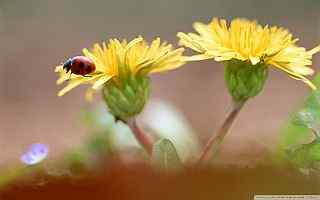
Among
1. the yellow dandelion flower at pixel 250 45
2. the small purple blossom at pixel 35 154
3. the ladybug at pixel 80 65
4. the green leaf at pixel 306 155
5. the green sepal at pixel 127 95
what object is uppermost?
the yellow dandelion flower at pixel 250 45

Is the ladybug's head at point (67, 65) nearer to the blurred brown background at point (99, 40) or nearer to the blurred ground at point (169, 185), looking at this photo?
the blurred brown background at point (99, 40)

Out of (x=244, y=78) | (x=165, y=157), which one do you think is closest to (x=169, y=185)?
(x=165, y=157)

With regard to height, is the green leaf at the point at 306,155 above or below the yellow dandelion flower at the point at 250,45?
below

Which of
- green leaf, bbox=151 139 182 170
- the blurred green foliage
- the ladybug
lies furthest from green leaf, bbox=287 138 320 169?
the ladybug

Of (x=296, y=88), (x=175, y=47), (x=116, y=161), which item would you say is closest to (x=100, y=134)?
(x=116, y=161)

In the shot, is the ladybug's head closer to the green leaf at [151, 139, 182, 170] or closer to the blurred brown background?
the blurred brown background

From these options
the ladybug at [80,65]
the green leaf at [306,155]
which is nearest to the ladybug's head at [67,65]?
the ladybug at [80,65]
